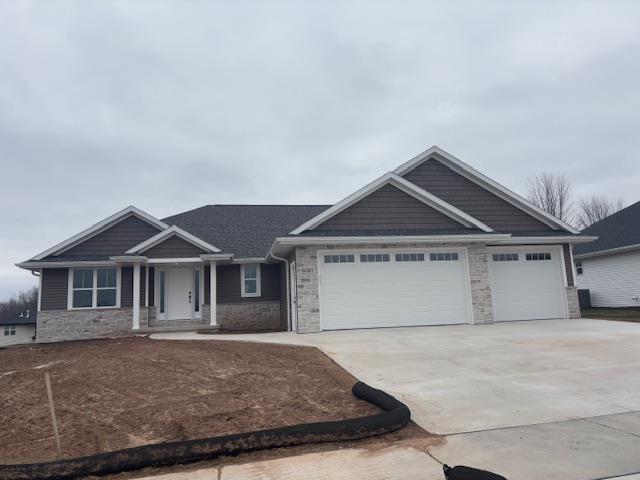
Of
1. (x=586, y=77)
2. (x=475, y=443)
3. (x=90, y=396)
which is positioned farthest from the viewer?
(x=586, y=77)

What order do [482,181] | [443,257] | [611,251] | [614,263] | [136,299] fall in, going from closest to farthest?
[443,257]
[136,299]
[482,181]
[611,251]
[614,263]

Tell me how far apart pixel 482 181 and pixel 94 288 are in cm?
1529

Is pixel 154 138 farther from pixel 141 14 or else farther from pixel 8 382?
pixel 8 382

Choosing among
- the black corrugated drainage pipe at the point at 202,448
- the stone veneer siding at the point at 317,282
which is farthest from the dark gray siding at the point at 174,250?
the black corrugated drainage pipe at the point at 202,448

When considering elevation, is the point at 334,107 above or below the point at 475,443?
above

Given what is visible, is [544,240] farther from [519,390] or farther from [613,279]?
[519,390]

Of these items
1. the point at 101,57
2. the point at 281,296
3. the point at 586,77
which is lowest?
the point at 281,296

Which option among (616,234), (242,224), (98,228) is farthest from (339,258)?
(616,234)

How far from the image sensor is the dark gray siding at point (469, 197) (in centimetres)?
1539

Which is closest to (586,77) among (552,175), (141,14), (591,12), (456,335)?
(591,12)

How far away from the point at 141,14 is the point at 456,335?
1193cm

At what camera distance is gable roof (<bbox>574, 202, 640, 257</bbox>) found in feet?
63.5

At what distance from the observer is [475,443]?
4.11 metres

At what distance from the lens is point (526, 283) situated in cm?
1449
